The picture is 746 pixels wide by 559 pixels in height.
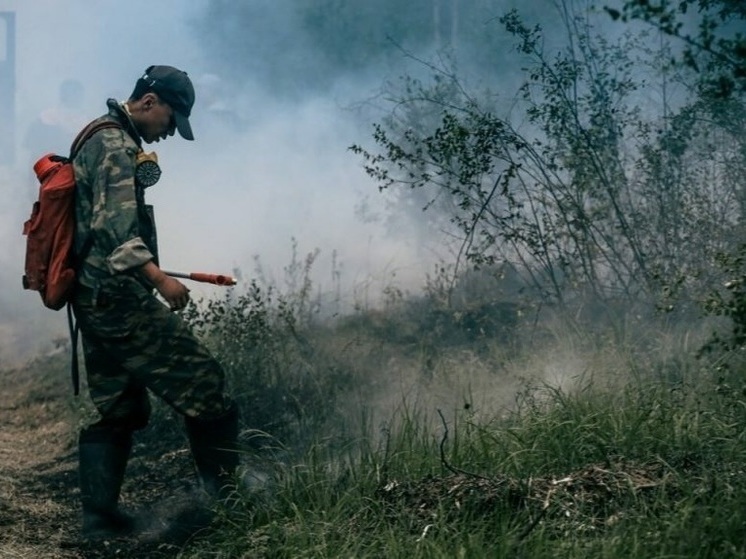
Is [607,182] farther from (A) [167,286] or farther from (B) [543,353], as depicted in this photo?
(A) [167,286]

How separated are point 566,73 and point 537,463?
275 centimetres

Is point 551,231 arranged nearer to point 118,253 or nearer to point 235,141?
point 118,253

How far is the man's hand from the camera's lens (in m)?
3.80

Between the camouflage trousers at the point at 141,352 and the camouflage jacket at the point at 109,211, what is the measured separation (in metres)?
0.08

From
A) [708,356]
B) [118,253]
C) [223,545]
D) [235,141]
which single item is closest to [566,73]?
[708,356]

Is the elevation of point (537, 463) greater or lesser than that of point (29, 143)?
lesser

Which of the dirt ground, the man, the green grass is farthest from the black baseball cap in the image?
the dirt ground

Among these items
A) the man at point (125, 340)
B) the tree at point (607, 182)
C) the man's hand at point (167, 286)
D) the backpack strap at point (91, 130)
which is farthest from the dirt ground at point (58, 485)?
the tree at point (607, 182)

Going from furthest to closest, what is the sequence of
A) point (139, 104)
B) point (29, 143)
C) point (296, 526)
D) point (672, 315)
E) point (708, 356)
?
point (29, 143) < point (672, 315) < point (708, 356) < point (139, 104) < point (296, 526)

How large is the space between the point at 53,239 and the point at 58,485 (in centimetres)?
156

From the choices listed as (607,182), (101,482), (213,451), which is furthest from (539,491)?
(607,182)

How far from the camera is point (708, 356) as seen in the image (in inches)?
181

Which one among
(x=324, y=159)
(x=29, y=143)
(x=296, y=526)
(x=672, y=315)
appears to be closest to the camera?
(x=296, y=526)

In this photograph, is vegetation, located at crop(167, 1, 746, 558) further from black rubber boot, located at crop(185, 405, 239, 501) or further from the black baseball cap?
the black baseball cap
